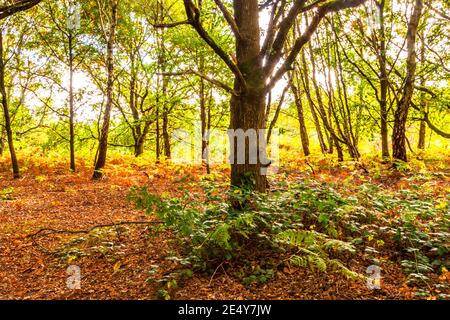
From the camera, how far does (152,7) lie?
14344 millimetres

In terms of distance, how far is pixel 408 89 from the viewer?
10.2 metres

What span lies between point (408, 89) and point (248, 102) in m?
7.28

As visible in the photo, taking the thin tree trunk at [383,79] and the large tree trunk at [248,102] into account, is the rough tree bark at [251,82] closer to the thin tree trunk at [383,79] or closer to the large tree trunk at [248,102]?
the large tree trunk at [248,102]

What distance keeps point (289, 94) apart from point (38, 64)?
12.2m

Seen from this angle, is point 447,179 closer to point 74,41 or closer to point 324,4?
point 324,4

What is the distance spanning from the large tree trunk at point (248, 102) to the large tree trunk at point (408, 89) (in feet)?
22.5

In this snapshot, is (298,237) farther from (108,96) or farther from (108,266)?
(108,96)

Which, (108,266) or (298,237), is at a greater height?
(298,237)

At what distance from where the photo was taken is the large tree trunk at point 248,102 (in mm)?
5309

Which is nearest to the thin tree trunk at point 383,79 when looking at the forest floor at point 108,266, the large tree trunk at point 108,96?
the forest floor at point 108,266

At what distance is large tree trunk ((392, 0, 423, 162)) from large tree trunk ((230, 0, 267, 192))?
685 cm

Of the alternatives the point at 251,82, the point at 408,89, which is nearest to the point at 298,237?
the point at 251,82

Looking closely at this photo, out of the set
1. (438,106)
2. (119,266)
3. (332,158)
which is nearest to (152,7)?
(332,158)

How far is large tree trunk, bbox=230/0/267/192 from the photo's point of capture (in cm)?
531
